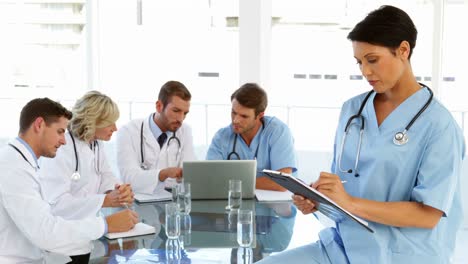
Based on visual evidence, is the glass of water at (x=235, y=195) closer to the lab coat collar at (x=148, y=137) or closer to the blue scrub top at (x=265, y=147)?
the blue scrub top at (x=265, y=147)

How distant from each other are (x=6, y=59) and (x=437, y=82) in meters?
3.62

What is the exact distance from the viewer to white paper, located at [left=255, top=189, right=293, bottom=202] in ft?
9.00

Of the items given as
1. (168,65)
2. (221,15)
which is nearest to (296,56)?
(221,15)

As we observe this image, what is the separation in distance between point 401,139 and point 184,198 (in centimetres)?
104

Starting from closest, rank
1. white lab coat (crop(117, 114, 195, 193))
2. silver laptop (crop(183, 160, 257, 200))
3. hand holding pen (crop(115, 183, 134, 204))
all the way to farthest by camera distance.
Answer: hand holding pen (crop(115, 183, 134, 204)), silver laptop (crop(183, 160, 257, 200)), white lab coat (crop(117, 114, 195, 193))

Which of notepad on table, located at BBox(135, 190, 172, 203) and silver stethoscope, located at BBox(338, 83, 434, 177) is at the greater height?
silver stethoscope, located at BBox(338, 83, 434, 177)

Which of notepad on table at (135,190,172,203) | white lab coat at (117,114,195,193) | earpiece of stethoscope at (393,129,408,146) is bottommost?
notepad on table at (135,190,172,203)

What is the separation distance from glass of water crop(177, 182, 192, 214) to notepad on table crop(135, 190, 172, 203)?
0.29 m

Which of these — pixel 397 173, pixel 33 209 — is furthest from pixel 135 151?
pixel 397 173

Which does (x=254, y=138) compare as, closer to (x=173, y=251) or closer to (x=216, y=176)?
(x=216, y=176)

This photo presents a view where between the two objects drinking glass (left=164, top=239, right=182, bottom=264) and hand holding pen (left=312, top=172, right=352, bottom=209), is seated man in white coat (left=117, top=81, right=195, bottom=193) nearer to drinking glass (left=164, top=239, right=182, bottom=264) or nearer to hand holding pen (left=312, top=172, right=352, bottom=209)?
drinking glass (left=164, top=239, right=182, bottom=264)

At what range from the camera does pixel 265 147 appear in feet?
10.2

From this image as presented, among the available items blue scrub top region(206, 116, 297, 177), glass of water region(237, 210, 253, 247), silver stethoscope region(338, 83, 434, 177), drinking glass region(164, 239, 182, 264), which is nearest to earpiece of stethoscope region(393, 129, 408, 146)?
silver stethoscope region(338, 83, 434, 177)

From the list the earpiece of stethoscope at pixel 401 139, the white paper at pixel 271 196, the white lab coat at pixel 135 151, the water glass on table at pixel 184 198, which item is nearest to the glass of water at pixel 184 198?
the water glass on table at pixel 184 198
